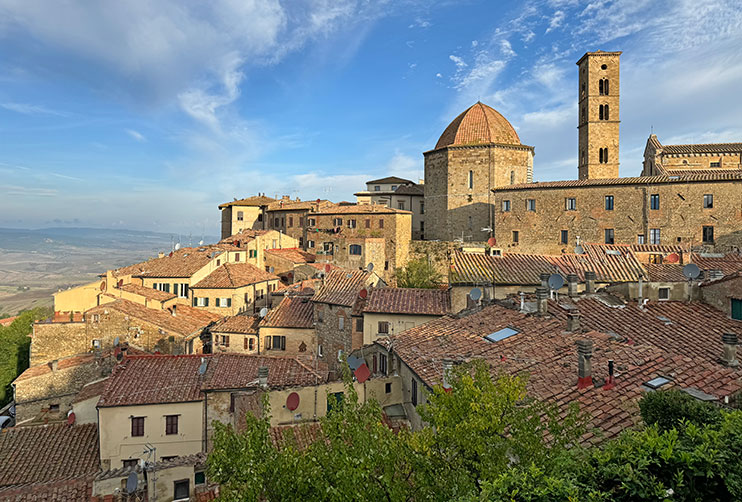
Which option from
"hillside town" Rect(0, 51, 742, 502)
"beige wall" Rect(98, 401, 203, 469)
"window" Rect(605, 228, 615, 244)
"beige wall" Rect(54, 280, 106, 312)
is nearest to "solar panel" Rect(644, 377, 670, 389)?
"hillside town" Rect(0, 51, 742, 502)

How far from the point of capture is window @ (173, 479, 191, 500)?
1344 cm

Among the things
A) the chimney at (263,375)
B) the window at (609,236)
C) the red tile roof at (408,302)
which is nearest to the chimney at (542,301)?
the red tile roof at (408,302)

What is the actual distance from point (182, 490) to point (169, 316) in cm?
2548

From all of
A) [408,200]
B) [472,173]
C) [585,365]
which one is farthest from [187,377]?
[408,200]

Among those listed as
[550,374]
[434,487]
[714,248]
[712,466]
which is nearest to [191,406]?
[550,374]

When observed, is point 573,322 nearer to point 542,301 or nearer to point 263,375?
point 542,301

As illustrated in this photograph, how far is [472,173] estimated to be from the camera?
53.5 meters

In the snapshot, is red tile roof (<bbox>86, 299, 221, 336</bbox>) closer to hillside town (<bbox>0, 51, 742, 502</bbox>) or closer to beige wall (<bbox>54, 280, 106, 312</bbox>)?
hillside town (<bbox>0, 51, 742, 502</bbox>)

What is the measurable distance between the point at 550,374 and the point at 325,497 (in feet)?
26.0

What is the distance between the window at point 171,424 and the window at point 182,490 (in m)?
7.27

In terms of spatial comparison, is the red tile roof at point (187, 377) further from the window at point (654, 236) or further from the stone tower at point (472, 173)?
the window at point (654, 236)

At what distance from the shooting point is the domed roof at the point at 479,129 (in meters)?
54.3

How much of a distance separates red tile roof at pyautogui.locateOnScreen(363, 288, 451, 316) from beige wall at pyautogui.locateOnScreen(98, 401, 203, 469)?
963 cm

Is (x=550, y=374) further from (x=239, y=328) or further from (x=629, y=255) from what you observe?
(x=239, y=328)
